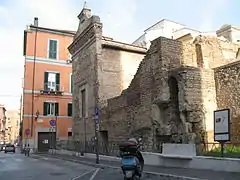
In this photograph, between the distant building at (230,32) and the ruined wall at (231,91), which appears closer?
the ruined wall at (231,91)

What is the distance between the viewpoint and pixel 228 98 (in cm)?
1641

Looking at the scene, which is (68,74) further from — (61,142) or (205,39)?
(205,39)

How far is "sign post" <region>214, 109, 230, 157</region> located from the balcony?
30535 millimetres

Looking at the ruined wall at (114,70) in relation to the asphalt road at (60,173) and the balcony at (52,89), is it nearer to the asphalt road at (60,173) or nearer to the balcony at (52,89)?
the asphalt road at (60,173)

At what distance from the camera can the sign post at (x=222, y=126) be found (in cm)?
1059

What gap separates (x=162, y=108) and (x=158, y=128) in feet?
3.75

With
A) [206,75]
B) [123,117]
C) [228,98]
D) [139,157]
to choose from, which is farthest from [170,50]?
[139,157]

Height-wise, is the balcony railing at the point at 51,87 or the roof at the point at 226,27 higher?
the roof at the point at 226,27

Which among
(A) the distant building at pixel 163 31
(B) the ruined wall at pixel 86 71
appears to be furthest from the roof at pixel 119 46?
(A) the distant building at pixel 163 31

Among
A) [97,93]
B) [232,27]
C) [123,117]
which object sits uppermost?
[232,27]

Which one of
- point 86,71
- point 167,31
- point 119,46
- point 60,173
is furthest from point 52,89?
point 60,173

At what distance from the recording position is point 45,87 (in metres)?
39.2

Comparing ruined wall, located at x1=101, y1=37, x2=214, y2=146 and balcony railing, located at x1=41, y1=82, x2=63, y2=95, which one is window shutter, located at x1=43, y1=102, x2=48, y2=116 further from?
ruined wall, located at x1=101, y1=37, x2=214, y2=146

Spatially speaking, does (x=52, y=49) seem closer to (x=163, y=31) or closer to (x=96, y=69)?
(x=163, y=31)
